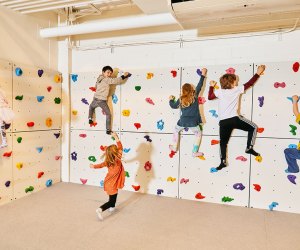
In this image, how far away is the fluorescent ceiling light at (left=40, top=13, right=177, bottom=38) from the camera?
3183 millimetres

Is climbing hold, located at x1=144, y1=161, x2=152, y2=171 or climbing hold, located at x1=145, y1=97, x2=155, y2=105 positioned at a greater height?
climbing hold, located at x1=145, y1=97, x2=155, y2=105

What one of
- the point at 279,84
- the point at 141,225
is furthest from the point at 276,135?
the point at 141,225

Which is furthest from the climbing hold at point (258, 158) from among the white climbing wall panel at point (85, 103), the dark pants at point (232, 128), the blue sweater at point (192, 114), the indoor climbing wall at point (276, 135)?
the white climbing wall panel at point (85, 103)

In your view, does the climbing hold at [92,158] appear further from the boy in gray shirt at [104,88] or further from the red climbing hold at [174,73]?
the red climbing hold at [174,73]

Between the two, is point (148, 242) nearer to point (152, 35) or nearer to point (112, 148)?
point (112, 148)

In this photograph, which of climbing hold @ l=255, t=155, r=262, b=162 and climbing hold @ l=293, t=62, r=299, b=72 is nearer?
climbing hold @ l=293, t=62, r=299, b=72

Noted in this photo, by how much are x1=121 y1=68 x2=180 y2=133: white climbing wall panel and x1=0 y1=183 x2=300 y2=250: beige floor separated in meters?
1.05

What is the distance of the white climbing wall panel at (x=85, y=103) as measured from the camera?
403 centimetres

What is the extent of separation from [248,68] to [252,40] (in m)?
0.37

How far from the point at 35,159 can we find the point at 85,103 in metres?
1.11

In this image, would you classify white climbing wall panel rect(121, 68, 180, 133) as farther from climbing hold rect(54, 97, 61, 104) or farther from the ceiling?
climbing hold rect(54, 97, 61, 104)

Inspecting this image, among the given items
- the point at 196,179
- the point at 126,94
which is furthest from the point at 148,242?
the point at 126,94

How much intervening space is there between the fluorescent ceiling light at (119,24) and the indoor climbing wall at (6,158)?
81cm

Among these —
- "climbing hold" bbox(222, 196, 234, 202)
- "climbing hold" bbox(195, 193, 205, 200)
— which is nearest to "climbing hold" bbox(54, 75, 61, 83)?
"climbing hold" bbox(195, 193, 205, 200)
